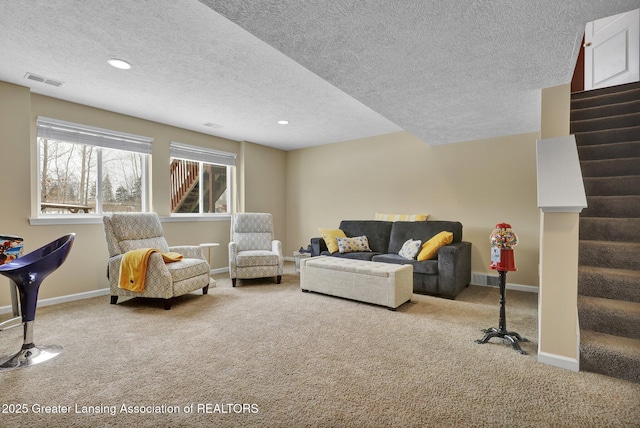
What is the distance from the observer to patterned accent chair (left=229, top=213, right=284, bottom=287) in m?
4.20

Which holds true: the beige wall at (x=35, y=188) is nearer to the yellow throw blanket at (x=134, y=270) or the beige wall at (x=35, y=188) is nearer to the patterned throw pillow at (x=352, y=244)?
the yellow throw blanket at (x=134, y=270)

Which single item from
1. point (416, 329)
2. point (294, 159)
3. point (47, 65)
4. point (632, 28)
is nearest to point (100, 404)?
point (416, 329)

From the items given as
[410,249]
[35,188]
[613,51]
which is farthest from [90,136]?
[613,51]

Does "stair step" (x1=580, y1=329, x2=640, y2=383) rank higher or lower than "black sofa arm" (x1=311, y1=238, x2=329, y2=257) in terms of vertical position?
lower

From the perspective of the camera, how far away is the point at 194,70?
2.71 meters

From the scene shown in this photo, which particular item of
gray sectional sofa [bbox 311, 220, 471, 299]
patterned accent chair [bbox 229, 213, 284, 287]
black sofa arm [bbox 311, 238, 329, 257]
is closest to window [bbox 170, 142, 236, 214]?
patterned accent chair [bbox 229, 213, 284, 287]

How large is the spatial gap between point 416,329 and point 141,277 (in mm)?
2824

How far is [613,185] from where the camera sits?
280 cm

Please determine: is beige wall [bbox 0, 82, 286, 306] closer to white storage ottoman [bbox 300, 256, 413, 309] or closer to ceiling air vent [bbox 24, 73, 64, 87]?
ceiling air vent [bbox 24, 73, 64, 87]

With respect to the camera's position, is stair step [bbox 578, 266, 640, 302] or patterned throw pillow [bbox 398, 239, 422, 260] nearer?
stair step [bbox 578, 266, 640, 302]

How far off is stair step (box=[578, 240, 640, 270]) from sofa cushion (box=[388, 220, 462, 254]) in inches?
65.1

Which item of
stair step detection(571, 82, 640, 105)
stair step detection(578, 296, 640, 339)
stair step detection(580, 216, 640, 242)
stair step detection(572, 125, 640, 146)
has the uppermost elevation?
stair step detection(571, 82, 640, 105)

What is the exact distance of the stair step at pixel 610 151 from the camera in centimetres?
297

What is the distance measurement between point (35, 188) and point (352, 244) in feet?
13.1
